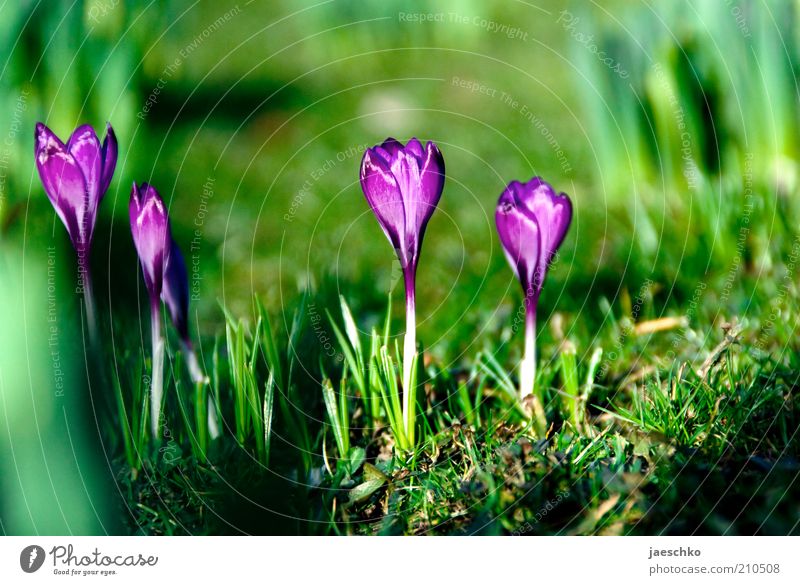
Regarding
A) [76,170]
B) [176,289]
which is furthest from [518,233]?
[76,170]

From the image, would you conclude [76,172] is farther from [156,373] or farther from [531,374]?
[531,374]

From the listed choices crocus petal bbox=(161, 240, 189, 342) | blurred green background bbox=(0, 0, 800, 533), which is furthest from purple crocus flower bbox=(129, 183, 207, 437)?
blurred green background bbox=(0, 0, 800, 533)

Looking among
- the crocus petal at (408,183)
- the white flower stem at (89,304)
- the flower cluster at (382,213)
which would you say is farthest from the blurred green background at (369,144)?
the crocus petal at (408,183)

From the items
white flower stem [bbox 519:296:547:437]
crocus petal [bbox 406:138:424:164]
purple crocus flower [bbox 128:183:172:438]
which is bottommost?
white flower stem [bbox 519:296:547:437]

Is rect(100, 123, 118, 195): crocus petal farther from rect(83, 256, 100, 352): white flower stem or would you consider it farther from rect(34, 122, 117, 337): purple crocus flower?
rect(83, 256, 100, 352): white flower stem

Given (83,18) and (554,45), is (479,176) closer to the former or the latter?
(554,45)

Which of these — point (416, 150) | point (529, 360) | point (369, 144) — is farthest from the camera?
point (369, 144)

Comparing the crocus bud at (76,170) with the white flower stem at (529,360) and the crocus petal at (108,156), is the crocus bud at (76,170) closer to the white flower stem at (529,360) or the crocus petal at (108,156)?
the crocus petal at (108,156)
